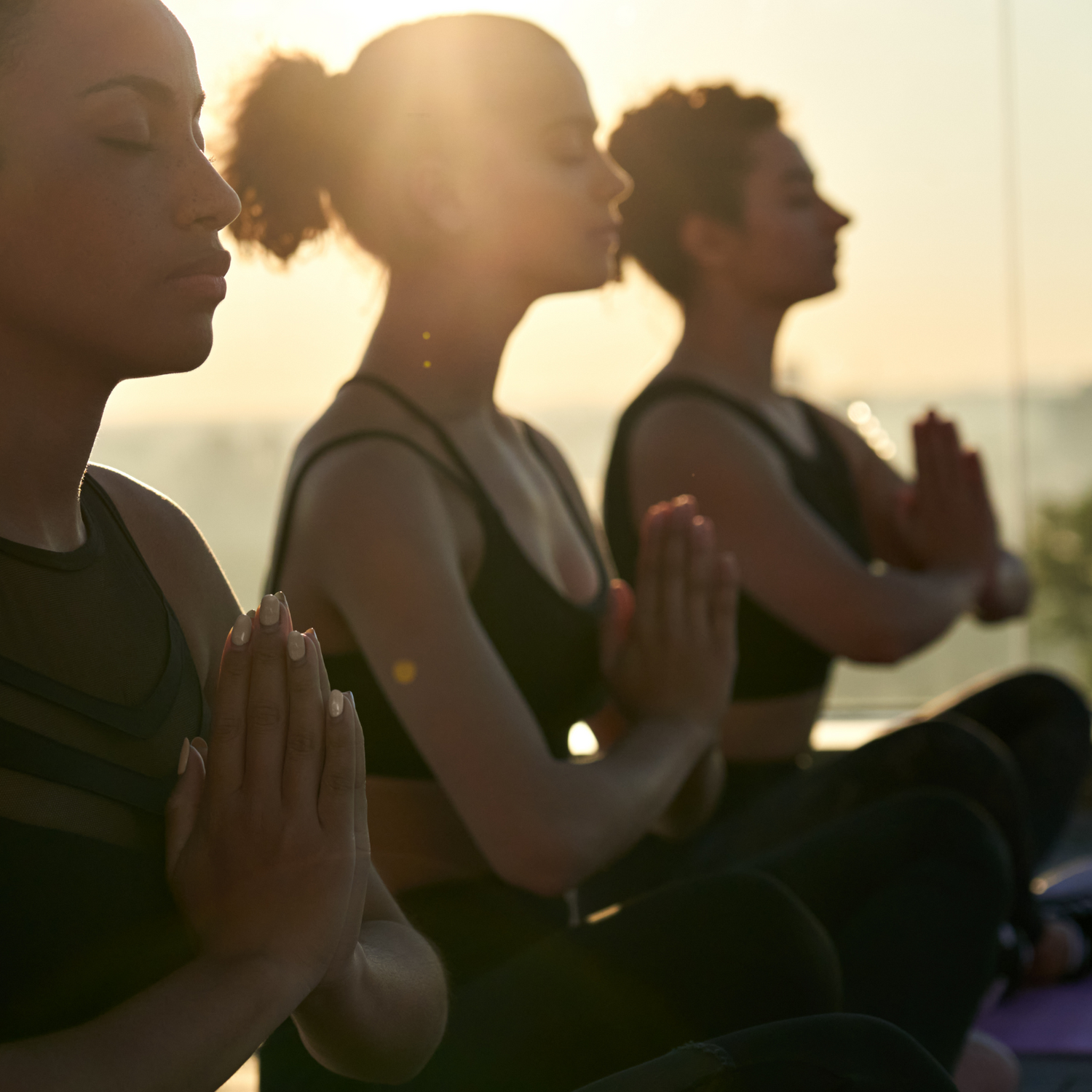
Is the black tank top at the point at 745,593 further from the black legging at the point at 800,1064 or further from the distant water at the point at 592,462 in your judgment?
the distant water at the point at 592,462

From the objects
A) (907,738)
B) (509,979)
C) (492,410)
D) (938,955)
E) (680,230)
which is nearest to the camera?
(509,979)

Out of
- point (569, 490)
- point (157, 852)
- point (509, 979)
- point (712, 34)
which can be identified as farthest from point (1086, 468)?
point (157, 852)

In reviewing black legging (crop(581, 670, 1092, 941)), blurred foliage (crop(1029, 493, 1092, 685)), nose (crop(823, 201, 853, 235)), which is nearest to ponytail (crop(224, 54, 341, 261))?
black legging (crop(581, 670, 1092, 941))

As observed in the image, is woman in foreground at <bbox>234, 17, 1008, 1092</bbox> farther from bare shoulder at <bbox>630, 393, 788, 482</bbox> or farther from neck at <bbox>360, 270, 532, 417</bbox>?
bare shoulder at <bbox>630, 393, 788, 482</bbox>

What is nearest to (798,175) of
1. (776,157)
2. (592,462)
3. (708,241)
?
(776,157)

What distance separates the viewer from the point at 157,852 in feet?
2.16

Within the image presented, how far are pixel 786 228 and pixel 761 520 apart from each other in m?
0.46

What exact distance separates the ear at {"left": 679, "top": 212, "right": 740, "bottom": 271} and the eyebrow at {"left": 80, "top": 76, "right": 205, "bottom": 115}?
1.21 meters

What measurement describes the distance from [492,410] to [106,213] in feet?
2.27

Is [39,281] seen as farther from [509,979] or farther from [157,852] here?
[509,979]

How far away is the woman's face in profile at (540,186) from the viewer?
1.20m

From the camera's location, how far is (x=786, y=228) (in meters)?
1.82

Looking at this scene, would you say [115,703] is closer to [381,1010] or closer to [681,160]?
[381,1010]

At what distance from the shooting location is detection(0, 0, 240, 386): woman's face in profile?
0.63 metres
